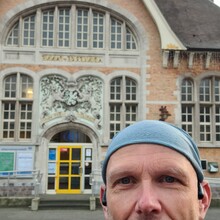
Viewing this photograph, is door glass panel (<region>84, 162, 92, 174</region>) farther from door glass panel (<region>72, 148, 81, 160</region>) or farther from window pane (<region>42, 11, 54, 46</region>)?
window pane (<region>42, 11, 54, 46</region>)

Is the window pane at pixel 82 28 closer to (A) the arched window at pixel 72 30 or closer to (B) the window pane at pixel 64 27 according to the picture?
(A) the arched window at pixel 72 30

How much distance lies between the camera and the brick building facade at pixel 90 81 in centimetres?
1543

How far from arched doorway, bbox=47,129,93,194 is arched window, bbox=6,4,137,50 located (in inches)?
159

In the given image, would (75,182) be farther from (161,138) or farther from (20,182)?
(161,138)

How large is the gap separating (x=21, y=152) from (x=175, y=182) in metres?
14.5

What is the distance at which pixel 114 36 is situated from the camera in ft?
53.2

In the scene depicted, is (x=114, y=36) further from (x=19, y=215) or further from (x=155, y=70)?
(x=19, y=215)

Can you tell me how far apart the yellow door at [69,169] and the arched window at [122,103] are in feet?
6.17

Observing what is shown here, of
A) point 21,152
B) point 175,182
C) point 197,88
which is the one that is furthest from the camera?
point 197,88

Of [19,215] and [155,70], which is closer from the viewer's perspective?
[19,215]

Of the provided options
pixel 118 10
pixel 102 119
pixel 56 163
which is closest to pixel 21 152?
pixel 56 163

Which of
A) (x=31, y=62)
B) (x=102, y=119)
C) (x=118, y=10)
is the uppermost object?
(x=118, y=10)

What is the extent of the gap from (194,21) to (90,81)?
21.7 ft

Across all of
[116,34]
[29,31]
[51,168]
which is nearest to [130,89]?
[116,34]
